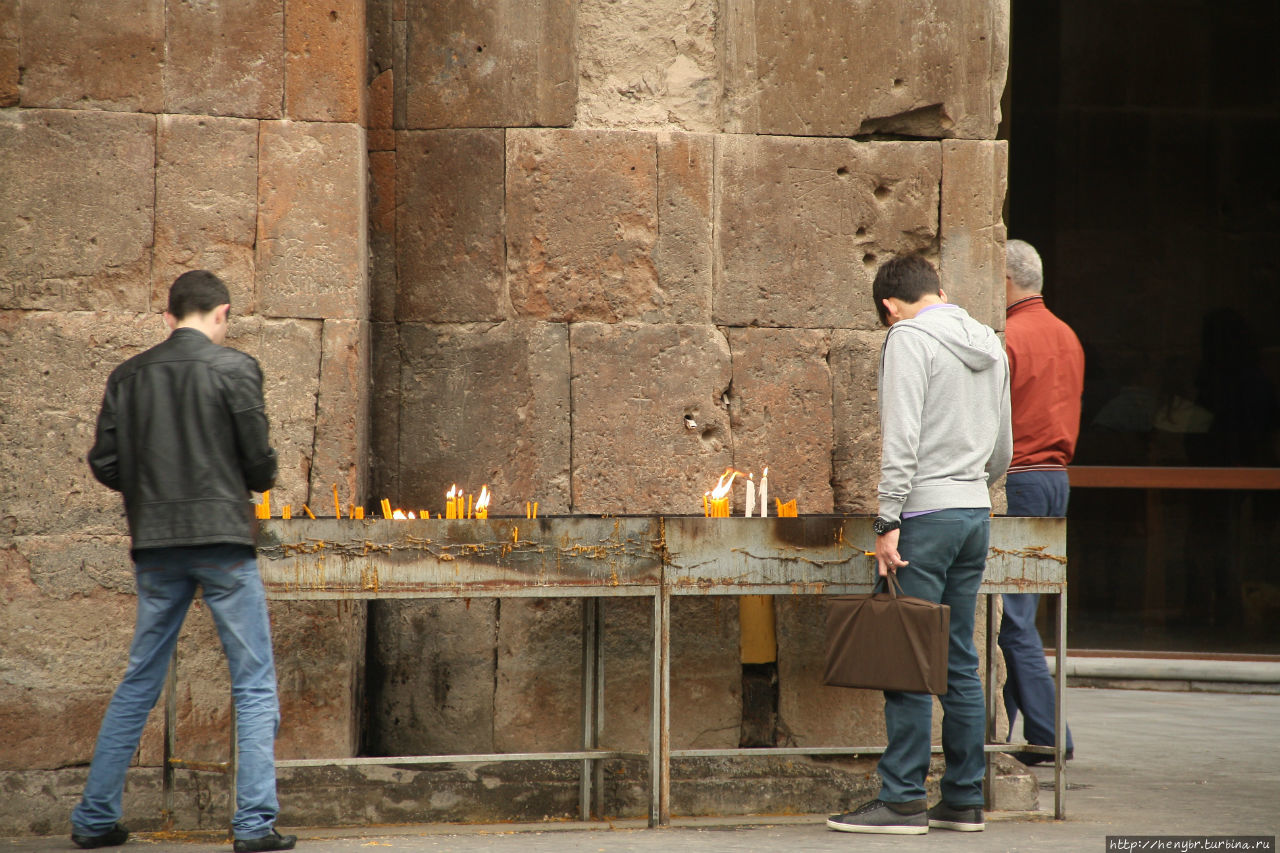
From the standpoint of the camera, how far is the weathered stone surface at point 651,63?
5395 mm

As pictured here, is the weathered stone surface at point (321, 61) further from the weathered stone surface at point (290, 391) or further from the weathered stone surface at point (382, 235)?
the weathered stone surface at point (290, 391)

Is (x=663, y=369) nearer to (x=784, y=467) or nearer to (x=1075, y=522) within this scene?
(x=784, y=467)

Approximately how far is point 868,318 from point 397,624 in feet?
6.90

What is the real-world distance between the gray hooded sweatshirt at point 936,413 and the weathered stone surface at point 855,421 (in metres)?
0.80

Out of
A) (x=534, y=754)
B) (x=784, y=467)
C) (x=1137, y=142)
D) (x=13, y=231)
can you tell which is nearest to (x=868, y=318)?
(x=784, y=467)

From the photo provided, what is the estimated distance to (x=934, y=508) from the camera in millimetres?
4527

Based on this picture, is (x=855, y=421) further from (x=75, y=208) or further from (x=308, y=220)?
(x=75, y=208)

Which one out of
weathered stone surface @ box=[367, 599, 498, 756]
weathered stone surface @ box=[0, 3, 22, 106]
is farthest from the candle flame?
weathered stone surface @ box=[0, 3, 22, 106]

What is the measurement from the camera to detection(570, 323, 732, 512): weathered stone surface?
5.30m

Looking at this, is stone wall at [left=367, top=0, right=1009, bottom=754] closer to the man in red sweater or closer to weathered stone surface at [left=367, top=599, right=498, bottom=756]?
weathered stone surface at [left=367, top=599, right=498, bottom=756]

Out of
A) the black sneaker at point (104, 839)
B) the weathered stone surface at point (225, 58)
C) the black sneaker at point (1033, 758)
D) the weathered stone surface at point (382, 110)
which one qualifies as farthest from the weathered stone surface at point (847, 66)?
the black sneaker at point (104, 839)

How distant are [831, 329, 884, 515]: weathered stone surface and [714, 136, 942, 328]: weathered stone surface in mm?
101

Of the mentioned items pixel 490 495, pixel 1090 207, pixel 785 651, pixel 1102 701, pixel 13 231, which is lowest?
pixel 1102 701

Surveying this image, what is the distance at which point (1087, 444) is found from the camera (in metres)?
9.14
